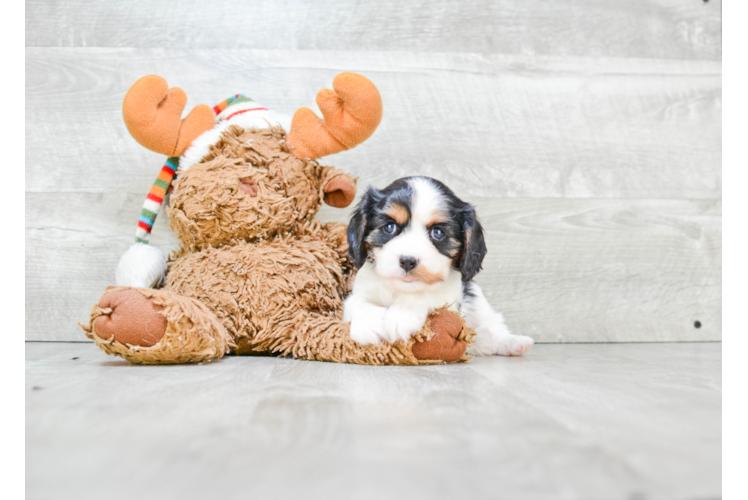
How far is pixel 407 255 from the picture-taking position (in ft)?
4.37

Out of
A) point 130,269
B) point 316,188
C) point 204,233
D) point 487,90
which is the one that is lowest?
point 130,269

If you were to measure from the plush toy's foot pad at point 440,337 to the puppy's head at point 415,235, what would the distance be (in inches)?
3.7

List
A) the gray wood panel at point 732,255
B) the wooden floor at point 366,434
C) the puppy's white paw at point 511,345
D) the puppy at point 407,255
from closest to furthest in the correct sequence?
the wooden floor at point 366,434
the puppy at point 407,255
the puppy's white paw at point 511,345
the gray wood panel at point 732,255

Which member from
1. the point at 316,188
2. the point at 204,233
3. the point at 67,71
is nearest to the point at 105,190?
the point at 67,71

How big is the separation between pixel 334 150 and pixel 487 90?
31.9 inches

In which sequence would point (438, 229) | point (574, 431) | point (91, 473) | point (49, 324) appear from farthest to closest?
point (49, 324) < point (438, 229) < point (574, 431) < point (91, 473)

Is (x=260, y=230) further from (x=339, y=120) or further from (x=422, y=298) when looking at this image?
(x=422, y=298)

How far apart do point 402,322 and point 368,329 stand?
0.09m

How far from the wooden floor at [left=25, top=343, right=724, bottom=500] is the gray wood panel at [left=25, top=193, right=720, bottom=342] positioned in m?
0.76

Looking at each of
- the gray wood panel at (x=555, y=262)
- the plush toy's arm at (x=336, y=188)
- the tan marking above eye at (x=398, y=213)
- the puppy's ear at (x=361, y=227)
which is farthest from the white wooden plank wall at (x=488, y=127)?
the tan marking above eye at (x=398, y=213)

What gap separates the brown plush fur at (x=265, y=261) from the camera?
4.66 feet

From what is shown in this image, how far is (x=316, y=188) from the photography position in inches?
66.3

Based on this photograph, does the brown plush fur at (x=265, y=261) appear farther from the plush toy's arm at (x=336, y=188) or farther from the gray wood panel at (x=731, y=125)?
the gray wood panel at (x=731, y=125)

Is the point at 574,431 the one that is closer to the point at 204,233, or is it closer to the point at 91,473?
the point at 91,473
